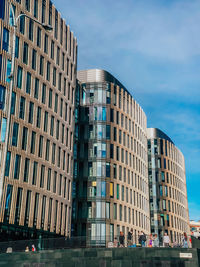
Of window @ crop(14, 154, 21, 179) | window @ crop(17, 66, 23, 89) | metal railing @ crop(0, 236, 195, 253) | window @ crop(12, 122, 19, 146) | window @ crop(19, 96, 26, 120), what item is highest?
window @ crop(17, 66, 23, 89)

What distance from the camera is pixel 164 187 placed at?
3917 inches

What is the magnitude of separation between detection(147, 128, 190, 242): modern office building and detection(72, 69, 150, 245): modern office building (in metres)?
18.6

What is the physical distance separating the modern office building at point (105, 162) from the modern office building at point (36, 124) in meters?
11.6

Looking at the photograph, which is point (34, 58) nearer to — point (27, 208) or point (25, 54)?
point (25, 54)

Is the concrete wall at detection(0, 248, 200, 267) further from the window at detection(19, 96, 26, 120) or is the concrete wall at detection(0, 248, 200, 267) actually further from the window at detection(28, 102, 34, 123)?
the window at detection(28, 102, 34, 123)

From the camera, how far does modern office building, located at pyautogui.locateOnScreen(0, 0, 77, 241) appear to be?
4172cm

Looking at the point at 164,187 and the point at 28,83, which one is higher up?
the point at 28,83

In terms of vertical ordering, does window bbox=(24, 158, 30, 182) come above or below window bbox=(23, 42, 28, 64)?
below

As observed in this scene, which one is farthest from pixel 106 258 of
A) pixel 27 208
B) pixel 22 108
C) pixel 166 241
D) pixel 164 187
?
pixel 164 187

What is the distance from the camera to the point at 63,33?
2261 inches

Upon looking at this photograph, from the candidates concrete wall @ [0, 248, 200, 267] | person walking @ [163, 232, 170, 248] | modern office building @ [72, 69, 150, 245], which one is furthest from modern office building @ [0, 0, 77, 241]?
person walking @ [163, 232, 170, 248]

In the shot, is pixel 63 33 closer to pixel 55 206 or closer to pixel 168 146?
pixel 55 206

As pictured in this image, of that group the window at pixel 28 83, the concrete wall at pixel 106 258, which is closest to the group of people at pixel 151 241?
the concrete wall at pixel 106 258

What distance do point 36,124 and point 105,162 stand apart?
2300 cm
